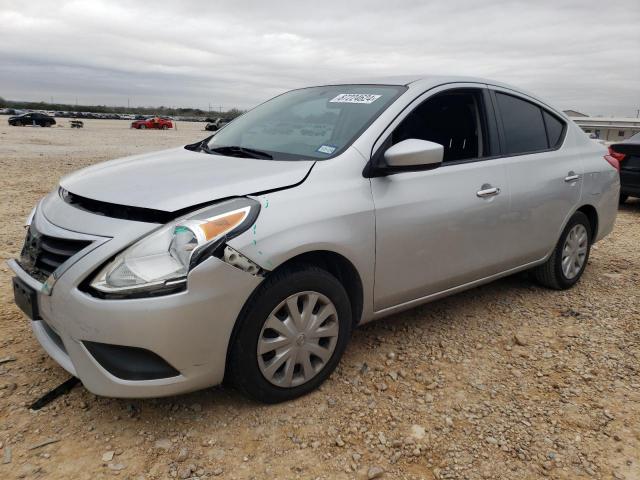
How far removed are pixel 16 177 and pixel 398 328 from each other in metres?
8.62

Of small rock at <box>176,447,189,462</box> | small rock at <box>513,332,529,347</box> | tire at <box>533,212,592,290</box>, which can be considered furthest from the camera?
tire at <box>533,212,592,290</box>

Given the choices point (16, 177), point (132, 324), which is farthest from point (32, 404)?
point (16, 177)

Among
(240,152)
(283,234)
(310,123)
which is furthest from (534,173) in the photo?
(283,234)

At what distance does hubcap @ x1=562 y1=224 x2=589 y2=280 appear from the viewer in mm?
4176

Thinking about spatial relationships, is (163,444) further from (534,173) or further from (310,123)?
(534,173)

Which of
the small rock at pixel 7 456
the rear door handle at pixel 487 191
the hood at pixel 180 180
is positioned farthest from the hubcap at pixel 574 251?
the small rock at pixel 7 456

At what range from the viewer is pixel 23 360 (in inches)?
112

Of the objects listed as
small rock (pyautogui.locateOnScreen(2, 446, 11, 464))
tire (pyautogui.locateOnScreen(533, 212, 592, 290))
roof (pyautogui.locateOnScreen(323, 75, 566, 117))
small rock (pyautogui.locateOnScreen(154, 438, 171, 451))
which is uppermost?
roof (pyautogui.locateOnScreen(323, 75, 566, 117))

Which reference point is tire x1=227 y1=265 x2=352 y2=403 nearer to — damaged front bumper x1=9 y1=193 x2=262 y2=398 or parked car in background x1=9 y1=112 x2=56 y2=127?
damaged front bumper x1=9 y1=193 x2=262 y2=398

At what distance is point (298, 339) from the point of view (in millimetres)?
2471

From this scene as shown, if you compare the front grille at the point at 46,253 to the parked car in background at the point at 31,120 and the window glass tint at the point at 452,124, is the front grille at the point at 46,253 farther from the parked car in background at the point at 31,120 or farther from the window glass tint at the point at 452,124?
the parked car in background at the point at 31,120

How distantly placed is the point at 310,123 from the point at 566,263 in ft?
8.19

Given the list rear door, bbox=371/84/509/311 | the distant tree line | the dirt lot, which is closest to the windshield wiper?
rear door, bbox=371/84/509/311

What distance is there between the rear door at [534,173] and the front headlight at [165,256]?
7.06ft
